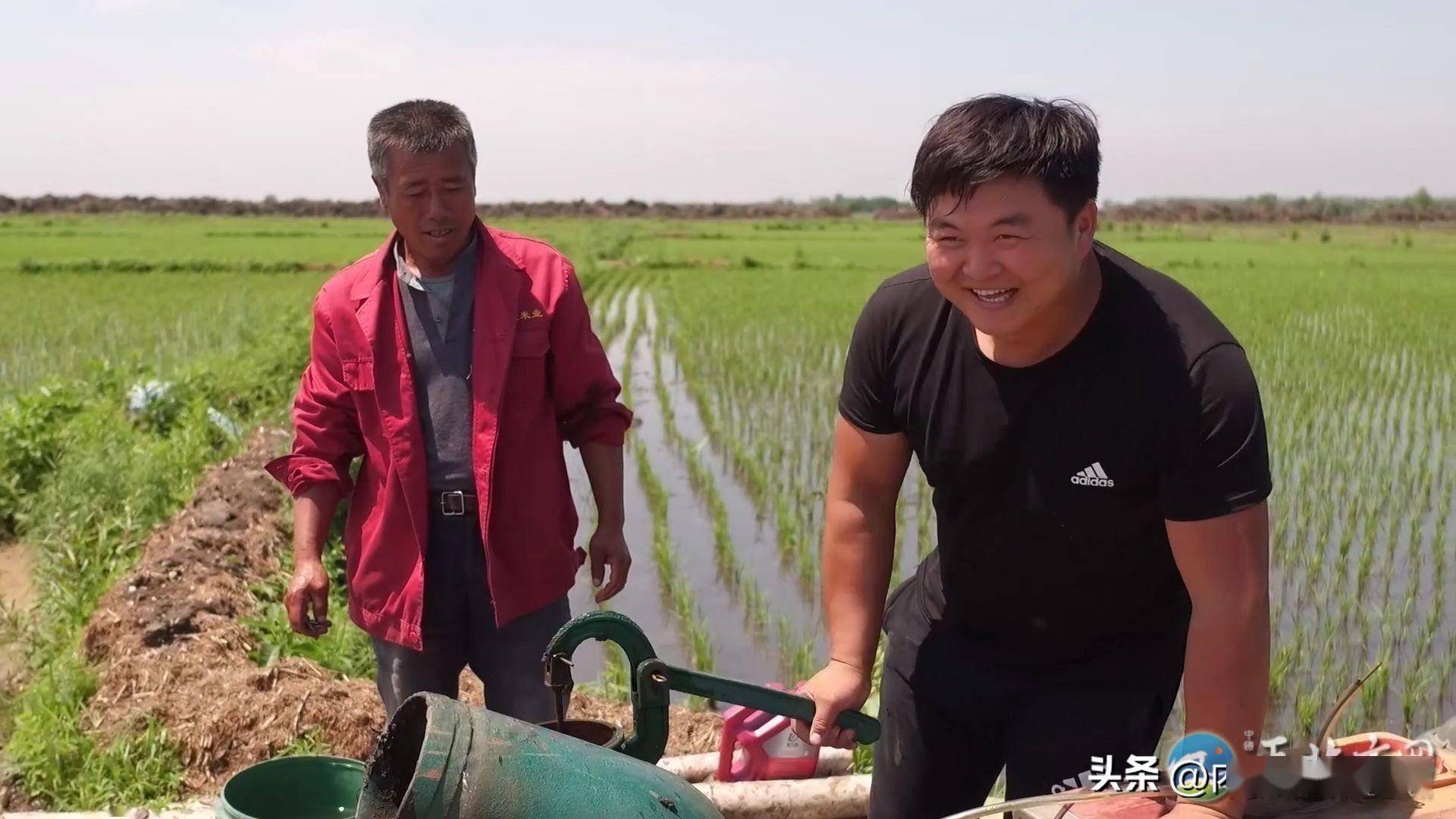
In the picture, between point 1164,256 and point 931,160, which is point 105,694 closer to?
point 931,160

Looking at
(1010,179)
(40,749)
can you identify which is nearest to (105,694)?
(40,749)

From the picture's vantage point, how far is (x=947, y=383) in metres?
1.74

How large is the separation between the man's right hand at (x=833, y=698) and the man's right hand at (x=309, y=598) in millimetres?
1063

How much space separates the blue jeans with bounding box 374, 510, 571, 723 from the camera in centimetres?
240

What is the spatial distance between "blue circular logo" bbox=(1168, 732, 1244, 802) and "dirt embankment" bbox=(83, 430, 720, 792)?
6.62 feet

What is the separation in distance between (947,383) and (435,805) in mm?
871

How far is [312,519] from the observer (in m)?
2.45

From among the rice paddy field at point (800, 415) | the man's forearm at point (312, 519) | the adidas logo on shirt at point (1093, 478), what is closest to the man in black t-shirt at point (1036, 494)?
the adidas logo on shirt at point (1093, 478)

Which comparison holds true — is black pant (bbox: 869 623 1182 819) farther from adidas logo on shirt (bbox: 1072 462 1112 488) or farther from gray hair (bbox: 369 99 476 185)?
gray hair (bbox: 369 99 476 185)

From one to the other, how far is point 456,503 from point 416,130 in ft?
2.14

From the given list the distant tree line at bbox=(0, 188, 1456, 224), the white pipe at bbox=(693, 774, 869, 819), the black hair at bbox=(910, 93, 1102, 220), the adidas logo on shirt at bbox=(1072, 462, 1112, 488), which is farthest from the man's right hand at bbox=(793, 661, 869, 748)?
the distant tree line at bbox=(0, 188, 1456, 224)

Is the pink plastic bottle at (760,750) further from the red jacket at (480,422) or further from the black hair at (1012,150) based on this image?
the black hair at (1012,150)

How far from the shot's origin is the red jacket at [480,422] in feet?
7.72

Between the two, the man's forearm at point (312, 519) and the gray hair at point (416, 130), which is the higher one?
the gray hair at point (416, 130)
